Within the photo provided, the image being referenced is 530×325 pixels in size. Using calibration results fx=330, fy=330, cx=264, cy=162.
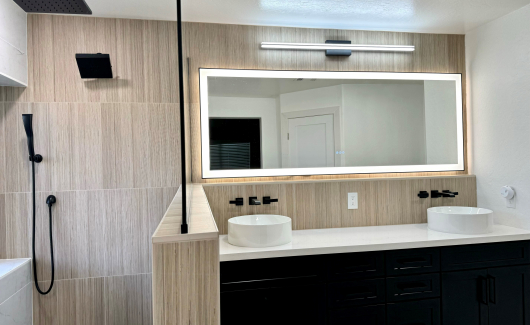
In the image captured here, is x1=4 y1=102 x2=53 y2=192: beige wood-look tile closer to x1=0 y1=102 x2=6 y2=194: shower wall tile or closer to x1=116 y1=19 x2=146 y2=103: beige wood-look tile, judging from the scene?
x1=0 y1=102 x2=6 y2=194: shower wall tile

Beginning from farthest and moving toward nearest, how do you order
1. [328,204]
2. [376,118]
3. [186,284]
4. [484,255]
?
[376,118] → [328,204] → [484,255] → [186,284]

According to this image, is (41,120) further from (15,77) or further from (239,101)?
(239,101)

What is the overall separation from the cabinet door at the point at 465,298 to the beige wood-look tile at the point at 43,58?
2678 mm

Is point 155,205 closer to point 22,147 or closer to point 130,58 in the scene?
point 22,147

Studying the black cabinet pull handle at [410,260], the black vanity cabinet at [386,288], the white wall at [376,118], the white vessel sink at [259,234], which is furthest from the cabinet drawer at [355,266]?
the white wall at [376,118]

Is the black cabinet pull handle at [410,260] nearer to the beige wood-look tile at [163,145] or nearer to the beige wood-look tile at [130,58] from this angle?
the beige wood-look tile at [163,145]

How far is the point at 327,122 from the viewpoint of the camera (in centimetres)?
238

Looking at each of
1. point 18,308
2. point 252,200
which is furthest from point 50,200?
point 252,200

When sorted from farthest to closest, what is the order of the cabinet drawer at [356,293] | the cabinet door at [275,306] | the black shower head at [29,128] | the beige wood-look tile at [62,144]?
the beige wood-look tile at [62,144]
the black shower head at [29,128]
the cabinet drawer at [356,293]
the cabinet door at [275,306]

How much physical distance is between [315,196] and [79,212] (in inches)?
61.9

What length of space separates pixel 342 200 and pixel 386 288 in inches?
26.2

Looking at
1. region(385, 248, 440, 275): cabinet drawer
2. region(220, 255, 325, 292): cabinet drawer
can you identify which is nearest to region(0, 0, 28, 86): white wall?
region(220, 255, 325, 292): cabinet drawer

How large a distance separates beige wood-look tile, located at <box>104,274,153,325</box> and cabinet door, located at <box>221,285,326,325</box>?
0.79 m

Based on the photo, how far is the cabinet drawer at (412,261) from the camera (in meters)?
1.87
